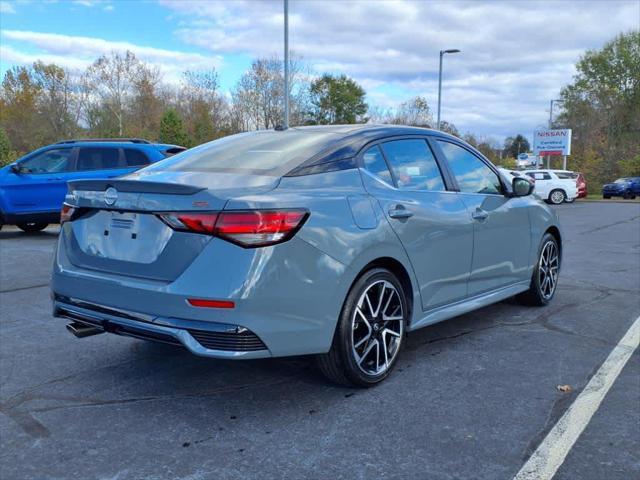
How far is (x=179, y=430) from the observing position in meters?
3.06

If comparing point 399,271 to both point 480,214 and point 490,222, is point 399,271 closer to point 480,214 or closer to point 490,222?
point 480,214

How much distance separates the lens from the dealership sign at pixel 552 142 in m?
43.4

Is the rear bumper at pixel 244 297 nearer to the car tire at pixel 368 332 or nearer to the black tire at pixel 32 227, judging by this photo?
the car tire at pixel 368 332

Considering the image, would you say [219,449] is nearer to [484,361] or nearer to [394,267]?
[394,267]

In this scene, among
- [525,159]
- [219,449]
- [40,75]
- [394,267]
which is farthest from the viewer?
[525,159]

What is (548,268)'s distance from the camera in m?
5.88

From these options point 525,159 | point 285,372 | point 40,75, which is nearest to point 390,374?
point 285,372

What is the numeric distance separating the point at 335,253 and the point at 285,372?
3.60 ft

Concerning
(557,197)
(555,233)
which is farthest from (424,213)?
(557,197)

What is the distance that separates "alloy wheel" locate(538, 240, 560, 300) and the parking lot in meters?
0.69

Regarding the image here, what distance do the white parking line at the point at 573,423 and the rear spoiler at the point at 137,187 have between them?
2093 mm

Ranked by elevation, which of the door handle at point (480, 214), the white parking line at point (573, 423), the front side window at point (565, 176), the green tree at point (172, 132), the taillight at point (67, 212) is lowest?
the white parking line at point (573, 423)

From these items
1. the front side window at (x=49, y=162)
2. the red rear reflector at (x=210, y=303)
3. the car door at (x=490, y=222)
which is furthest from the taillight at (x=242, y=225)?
the front side window at (x=49, y=162)

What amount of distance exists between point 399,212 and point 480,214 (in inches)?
44.9
